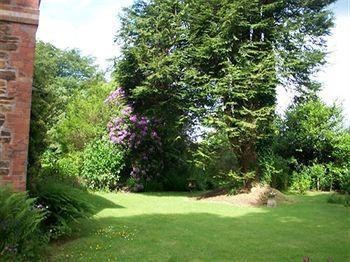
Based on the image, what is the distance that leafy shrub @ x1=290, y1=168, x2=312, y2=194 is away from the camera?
16.6 meters

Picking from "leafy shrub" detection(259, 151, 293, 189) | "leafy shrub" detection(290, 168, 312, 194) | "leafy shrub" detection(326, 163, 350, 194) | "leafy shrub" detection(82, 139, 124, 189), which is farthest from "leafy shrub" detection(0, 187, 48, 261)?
"leafy shrub" detection(326, 163, 350, 194)

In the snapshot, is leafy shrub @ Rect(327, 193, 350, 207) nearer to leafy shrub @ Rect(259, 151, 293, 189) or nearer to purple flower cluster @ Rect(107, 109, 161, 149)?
leafy shrub @ Rect(259, 151, 293, 189)

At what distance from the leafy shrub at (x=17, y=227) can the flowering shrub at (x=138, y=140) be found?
11.1 meters

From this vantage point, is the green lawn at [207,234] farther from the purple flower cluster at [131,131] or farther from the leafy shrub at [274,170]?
the purple flower cluster at [131,131]

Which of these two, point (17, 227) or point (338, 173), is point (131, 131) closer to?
point (338, 173)

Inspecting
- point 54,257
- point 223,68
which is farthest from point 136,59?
point 54,257

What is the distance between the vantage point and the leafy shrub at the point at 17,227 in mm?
5340

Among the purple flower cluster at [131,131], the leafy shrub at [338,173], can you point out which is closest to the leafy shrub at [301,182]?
the leafy shrub at [338,173]

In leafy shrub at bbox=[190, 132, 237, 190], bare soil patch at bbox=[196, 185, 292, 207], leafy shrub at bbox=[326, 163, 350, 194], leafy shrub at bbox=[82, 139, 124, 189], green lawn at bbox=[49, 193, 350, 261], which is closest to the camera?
green lawn at bbox=[49, 193, 350, 261]

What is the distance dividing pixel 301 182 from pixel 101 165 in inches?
334

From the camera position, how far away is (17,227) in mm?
5516

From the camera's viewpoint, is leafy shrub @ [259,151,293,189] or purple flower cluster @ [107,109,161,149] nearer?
leafy shrub @ [259,151,293,189]

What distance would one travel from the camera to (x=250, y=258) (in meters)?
6.40

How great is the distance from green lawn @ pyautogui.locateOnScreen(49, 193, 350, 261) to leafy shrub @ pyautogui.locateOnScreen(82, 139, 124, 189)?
14.0 feet
